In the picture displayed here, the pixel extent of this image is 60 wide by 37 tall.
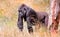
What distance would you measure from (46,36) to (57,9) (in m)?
0.67

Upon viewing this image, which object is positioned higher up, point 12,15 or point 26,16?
point 26,16

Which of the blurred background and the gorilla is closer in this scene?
the blurred background

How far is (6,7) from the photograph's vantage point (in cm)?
1059

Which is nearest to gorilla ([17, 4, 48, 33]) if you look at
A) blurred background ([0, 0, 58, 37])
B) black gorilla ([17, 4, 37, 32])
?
black gorilla ([17, 4, 37, 32])

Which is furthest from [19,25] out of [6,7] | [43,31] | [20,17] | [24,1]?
[24,1]

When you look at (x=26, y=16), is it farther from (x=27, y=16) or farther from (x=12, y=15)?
(x=12, y=15)

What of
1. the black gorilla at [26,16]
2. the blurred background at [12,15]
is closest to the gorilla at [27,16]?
the black gorilla at [26,16]

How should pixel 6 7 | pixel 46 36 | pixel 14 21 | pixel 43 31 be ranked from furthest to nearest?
pixel 6 7 < pixel 14 21 < pixel 43 31 < pixel 46 36

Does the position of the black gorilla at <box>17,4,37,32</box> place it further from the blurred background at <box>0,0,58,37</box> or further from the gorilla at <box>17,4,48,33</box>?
the blurred background at <box>0,0,58,37</box>

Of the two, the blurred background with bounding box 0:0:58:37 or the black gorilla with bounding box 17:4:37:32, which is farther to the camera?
the black gorilla with bounding box 17:4:37:32

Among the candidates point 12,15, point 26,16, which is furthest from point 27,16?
point 12,15

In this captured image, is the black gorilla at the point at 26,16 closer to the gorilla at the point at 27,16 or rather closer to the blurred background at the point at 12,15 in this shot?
the gorilla at the point at 27,16

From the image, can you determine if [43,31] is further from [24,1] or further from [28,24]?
[24,1]

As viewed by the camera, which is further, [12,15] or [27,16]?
[12,15]
